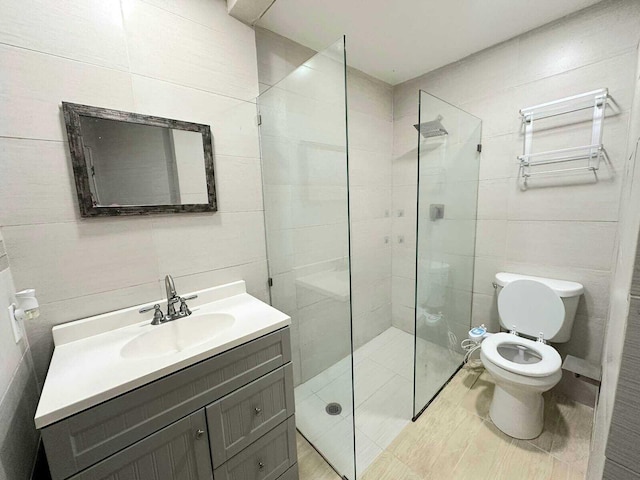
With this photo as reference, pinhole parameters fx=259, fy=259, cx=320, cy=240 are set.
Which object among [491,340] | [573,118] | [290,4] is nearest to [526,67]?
[573,118]

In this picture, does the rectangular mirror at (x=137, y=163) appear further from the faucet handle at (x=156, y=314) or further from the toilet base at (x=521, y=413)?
the toilet base at (x=521, y=413)

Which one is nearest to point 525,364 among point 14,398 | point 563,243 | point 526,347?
point 526,347

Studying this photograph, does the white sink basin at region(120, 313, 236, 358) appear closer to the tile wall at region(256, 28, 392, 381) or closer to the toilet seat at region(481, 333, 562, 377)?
the tile wall at region(256, 28, 392, 381)

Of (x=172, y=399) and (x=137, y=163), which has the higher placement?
(x=137, y=163)

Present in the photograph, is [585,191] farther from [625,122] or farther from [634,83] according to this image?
[634,83]

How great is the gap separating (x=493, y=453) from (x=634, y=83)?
2157 mm

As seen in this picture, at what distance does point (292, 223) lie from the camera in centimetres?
160

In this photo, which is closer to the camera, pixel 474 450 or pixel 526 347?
pixel 474 450

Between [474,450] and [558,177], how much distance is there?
1761 millimetres

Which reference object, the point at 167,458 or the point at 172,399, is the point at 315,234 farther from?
the point at 167,458

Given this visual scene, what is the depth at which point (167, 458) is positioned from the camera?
0.92 meters

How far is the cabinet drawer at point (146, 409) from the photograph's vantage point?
741mm

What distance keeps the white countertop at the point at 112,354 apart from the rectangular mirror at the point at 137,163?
501 millimetres

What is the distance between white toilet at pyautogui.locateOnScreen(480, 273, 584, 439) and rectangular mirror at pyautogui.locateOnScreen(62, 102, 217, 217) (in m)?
1.93
